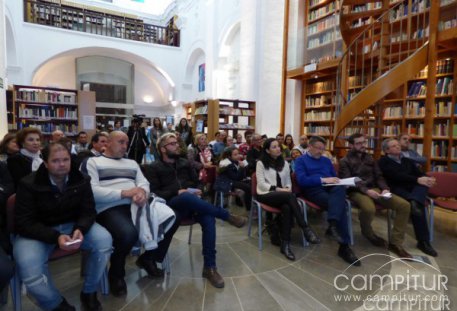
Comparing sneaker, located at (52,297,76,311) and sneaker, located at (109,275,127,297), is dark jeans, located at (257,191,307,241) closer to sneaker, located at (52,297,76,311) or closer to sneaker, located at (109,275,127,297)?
sneaker, located at (109,275,127,297)

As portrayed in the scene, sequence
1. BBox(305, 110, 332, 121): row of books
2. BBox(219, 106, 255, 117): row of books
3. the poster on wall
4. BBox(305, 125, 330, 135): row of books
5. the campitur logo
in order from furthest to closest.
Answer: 1. the poster on wall
2. BBox(219, 106, 255, 117): row of books
3. BBox(305, 125, 330, 135): row of books
4. BBox(305, 110, 332, 121): row of books
5. the campitur logo

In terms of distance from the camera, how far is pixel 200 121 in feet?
26.7

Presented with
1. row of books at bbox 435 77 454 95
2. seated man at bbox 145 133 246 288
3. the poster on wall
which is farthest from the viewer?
the poster on wall

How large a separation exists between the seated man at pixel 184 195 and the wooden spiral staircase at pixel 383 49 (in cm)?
340

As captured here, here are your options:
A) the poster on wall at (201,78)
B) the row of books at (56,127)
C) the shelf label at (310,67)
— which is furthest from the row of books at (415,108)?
the poster on wall at (201,78)

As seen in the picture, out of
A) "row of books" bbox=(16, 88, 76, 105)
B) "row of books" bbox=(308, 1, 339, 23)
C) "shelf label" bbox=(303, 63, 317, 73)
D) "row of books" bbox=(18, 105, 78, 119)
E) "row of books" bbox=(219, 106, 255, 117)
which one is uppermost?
"row of books" bbox=(308, 1, 339, 23)

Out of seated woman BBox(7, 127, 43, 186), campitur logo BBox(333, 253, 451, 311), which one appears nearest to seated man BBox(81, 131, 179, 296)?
seated woman BBox(7, 127, 43, 186)

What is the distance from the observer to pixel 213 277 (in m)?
2.28

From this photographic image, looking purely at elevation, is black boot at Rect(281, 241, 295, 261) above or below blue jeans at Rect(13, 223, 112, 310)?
below

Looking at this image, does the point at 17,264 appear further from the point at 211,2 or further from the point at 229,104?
the point at 211,2

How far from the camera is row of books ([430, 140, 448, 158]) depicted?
16.3 feet

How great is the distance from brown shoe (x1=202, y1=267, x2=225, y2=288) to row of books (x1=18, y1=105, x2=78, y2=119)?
6.69 m

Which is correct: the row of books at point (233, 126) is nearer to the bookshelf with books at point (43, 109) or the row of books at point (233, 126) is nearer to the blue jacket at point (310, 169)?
the bookshelf with books at point (43, 109)

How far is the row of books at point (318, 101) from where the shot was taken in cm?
703
